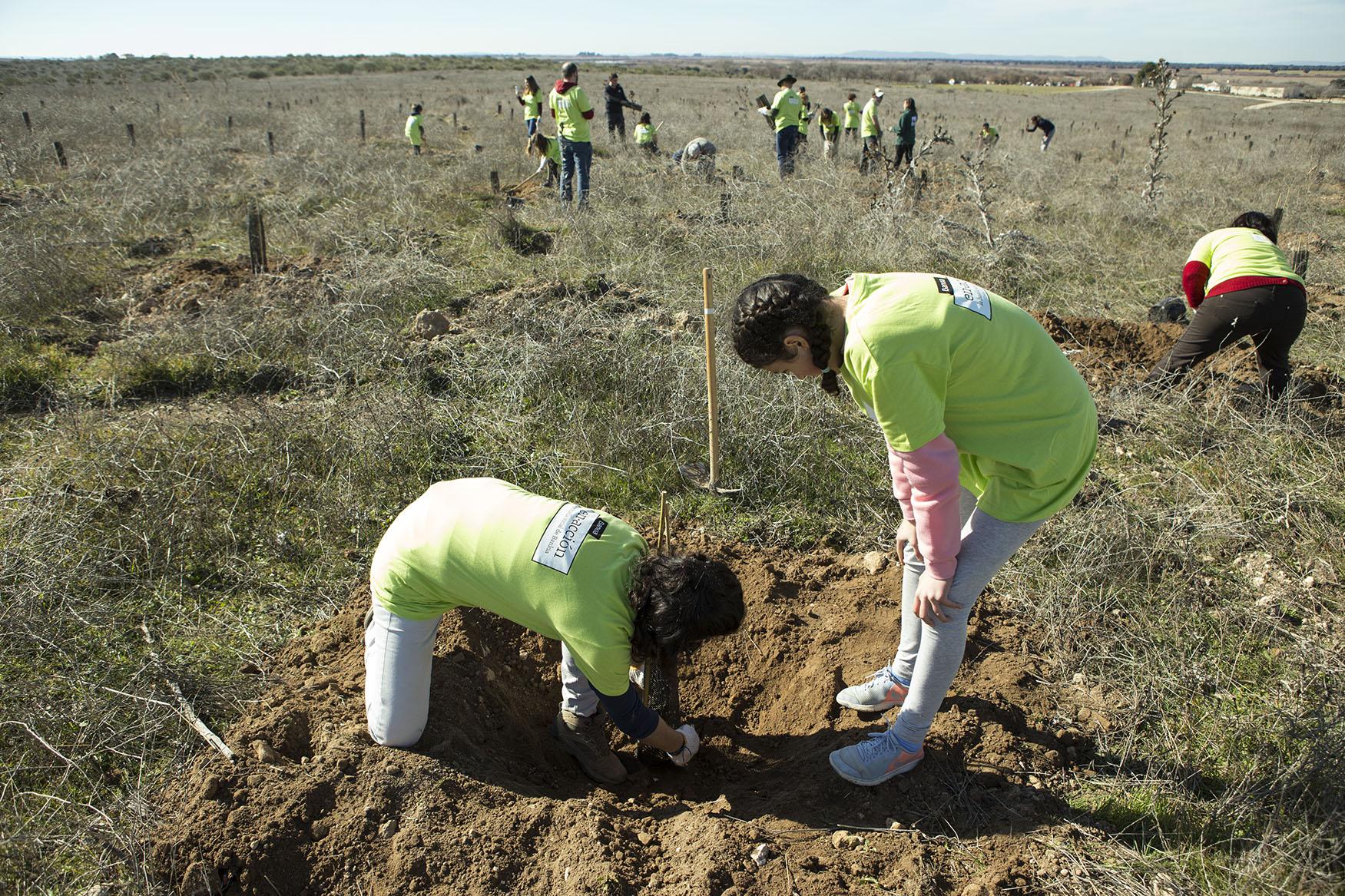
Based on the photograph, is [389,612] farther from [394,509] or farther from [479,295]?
[479,295]

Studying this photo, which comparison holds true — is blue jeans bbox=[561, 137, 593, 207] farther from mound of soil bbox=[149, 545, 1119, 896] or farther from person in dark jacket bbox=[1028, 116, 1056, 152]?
person in dark jacket bbox=[1028, 116, 1056, 152]

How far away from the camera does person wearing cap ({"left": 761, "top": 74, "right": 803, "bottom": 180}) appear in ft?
34.5

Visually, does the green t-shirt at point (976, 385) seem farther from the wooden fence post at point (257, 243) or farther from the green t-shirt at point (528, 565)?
the wooden fence post at point (257, 243)

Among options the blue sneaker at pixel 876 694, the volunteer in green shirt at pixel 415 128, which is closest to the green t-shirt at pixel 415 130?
the volunteer in green shirt at pixel 415 128

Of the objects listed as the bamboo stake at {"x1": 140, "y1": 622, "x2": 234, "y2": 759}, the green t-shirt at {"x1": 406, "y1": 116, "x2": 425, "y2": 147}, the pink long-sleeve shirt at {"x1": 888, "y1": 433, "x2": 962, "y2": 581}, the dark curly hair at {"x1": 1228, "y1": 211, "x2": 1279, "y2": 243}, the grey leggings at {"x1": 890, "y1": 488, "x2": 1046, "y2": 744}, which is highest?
the green t-shirt at {"x1": 406, "y1": 116, "x2": 425, "y2": 147}

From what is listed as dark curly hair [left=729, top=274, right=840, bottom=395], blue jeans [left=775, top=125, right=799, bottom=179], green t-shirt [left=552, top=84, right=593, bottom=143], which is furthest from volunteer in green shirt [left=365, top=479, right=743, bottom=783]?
blue jeans [left=775, top=125, right=799, bottom=179]

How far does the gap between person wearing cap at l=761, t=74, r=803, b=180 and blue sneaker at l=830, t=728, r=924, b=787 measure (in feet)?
29.6

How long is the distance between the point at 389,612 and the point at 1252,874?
2.42 metres

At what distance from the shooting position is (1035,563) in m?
3.31

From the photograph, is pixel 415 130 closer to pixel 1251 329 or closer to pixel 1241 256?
pixel 1241 256

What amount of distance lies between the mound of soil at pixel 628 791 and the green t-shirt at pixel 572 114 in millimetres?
7118

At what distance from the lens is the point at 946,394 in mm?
1870

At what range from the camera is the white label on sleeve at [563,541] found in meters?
2.00

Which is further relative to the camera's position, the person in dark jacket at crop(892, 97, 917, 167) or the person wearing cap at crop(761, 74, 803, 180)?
the person in dark jacket at crop(892, 97, 917, 167)
